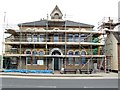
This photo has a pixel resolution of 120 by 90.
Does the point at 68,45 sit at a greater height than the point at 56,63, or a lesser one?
greater

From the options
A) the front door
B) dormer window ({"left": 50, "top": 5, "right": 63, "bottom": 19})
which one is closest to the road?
the front door

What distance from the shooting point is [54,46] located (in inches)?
1532

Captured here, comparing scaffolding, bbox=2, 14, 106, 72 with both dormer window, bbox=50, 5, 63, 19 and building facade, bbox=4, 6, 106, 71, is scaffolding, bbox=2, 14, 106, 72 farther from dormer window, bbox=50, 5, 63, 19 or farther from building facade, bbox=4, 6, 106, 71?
dormer window, bbox=50, 5, 63, 19

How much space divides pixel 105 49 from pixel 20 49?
45.8ft

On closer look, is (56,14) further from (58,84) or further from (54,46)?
(58,84)

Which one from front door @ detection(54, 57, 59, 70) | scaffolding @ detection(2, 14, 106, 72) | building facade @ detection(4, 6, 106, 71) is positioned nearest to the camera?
scaffolding @ detection(2, 14, 106, 72)

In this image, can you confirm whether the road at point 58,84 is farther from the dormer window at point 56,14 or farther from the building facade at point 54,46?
the dormer window at point 56,14

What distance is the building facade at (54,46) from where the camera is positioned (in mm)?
38094

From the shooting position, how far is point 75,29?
39.8 metres

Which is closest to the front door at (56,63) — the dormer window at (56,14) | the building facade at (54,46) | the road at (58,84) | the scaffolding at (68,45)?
the building facade at (54,46)

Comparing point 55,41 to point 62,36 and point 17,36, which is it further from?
point 17,36

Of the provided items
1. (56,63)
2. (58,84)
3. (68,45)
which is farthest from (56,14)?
(58,84)

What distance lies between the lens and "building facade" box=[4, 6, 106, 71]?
125 ft

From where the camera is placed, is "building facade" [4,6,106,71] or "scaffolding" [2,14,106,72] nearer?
"scaffolding" [2,14,106,72]
